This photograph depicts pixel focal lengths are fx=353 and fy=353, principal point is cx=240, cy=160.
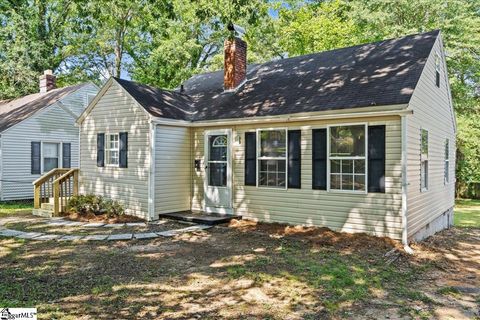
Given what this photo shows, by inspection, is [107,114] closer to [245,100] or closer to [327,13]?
[245,100]

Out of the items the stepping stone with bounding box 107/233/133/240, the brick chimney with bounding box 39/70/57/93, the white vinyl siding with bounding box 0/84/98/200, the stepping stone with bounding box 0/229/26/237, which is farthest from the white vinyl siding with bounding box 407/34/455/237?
the brick chimney with bounding box 39/70/57/93

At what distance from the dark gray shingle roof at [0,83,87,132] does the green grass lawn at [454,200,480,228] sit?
723 inches

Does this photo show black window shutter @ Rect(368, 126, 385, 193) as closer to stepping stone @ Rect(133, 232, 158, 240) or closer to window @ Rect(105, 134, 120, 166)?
stepping stone @ Rect(133, 232, 158, 240)

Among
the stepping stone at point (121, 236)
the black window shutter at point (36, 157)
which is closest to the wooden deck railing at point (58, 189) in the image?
the stepping stone at point (121, 236)

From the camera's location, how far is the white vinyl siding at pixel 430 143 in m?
7.91

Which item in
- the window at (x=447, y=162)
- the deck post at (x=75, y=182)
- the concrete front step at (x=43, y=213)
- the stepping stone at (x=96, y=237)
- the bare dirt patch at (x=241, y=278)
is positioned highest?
the window at (x=447, y=162)

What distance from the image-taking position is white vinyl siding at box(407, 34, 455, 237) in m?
7.91

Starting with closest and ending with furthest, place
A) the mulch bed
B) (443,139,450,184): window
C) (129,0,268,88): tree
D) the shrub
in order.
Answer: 1. the mulch bed
2. the shrub
3. (443,139,450,184): window
4. (129,0,268,88): tree

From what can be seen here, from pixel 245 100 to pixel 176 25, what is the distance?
619 inches

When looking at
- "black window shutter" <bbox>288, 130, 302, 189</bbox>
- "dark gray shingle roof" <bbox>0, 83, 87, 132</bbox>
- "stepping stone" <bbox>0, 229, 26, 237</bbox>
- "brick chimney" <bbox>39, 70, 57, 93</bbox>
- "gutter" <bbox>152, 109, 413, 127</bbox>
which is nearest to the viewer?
"gutter" <bbox>152, 109, 413, 127</bbox>

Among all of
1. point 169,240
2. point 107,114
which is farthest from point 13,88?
point 169,240

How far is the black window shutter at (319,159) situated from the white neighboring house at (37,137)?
36.0ft

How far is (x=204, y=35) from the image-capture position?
26.5 meters

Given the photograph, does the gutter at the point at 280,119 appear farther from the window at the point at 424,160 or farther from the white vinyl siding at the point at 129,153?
the window at the point at 424,160
